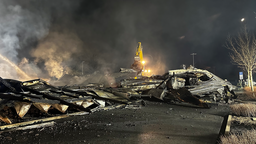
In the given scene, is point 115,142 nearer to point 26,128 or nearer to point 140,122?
point 140,122

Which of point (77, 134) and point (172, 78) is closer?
point (77, 134)

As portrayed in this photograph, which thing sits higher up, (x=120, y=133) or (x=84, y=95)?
(x=84, y=95)

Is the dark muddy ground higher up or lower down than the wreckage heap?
lower down

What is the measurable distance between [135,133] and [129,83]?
8.82 metres

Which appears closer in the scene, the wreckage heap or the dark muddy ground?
the dark muddy ground

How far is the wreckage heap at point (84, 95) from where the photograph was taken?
4750 millimetres

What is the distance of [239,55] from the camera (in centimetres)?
1401

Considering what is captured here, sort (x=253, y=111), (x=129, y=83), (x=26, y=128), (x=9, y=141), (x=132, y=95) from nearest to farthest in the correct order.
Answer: (x=9, y=141) → (x=26, y=128) → (x=253, y=111) → (x=132, y=95) → (x=129, y=83)

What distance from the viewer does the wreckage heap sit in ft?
15.6

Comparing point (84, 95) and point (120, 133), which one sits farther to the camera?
point (84, 95)

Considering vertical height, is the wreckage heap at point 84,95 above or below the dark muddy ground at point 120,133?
above

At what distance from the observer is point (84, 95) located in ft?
23.9

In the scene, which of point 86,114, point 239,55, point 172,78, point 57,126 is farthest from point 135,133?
point 239,55

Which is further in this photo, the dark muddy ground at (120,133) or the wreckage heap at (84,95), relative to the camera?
the wreckage heap at (84,95)
